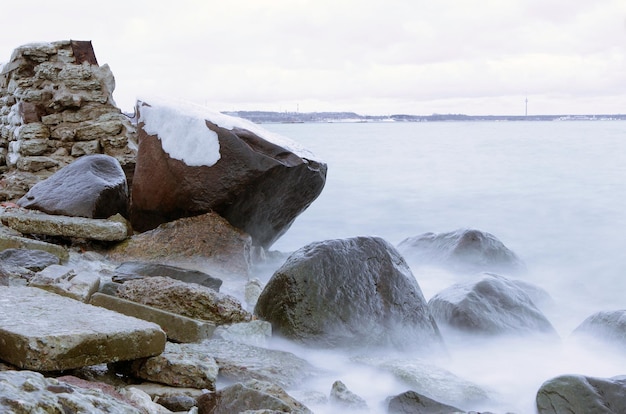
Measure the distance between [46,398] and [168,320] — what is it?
69.2 inches

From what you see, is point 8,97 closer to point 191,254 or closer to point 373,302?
point 191,254

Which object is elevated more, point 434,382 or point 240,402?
point 240,402

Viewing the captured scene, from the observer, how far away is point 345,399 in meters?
3.20

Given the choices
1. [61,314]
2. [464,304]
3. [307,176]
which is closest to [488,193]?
[307,176]

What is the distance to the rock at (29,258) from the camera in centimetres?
423

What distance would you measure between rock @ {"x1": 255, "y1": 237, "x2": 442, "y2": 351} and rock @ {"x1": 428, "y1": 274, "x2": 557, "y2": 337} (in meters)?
0.38

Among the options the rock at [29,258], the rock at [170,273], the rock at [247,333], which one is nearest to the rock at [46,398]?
the rock at [247,333]

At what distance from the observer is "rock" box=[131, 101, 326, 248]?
5.60m

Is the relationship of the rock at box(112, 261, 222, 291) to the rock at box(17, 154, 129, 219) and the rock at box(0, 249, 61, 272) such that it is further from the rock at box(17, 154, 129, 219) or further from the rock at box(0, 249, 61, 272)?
the rock at box(17, 154, 129, 219)

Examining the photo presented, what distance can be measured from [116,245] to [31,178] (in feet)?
6.23

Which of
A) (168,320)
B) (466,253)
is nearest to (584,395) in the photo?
(168,320)

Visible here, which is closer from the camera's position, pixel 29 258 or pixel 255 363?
pixel 255 363

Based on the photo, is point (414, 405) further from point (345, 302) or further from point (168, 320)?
point (168, 320)

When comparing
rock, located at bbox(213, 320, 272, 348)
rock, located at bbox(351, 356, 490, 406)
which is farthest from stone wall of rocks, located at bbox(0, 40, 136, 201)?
rock, located at bbox(351, 356, 490, 406)
